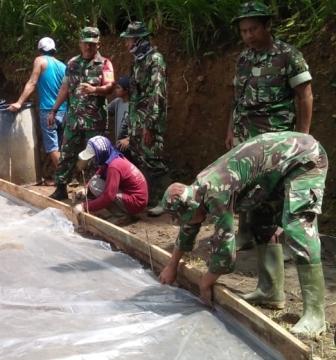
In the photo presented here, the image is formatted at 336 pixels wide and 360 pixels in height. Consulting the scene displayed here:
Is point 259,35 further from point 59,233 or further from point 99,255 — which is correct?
point 59,233

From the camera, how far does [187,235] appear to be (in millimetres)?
3146

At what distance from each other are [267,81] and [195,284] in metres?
1.31

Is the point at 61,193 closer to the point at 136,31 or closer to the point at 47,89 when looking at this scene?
the point at 47,89

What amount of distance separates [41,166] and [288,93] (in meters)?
4.18

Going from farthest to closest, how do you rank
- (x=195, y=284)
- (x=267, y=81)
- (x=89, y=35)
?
(x=89, y=35) < (x=267, y=81) < (x=195, y=284)

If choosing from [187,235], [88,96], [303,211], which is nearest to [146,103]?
[88,96]

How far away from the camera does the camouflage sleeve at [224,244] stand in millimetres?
2910

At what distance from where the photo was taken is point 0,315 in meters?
3.10

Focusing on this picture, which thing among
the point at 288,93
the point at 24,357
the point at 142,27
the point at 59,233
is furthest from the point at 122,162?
the point at 24,357

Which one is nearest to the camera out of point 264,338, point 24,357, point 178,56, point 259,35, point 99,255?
point 24,357

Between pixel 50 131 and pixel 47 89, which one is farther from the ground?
pixel 47 89

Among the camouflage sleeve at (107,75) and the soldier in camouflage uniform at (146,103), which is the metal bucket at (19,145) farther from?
the soldier in camouflage uniform at (146,103)

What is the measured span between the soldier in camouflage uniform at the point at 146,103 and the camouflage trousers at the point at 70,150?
587 mm

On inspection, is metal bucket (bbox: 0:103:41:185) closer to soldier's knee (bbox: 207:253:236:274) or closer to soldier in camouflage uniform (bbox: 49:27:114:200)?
soldier in camouflage uniform (bbox: 49:27:114:200)
